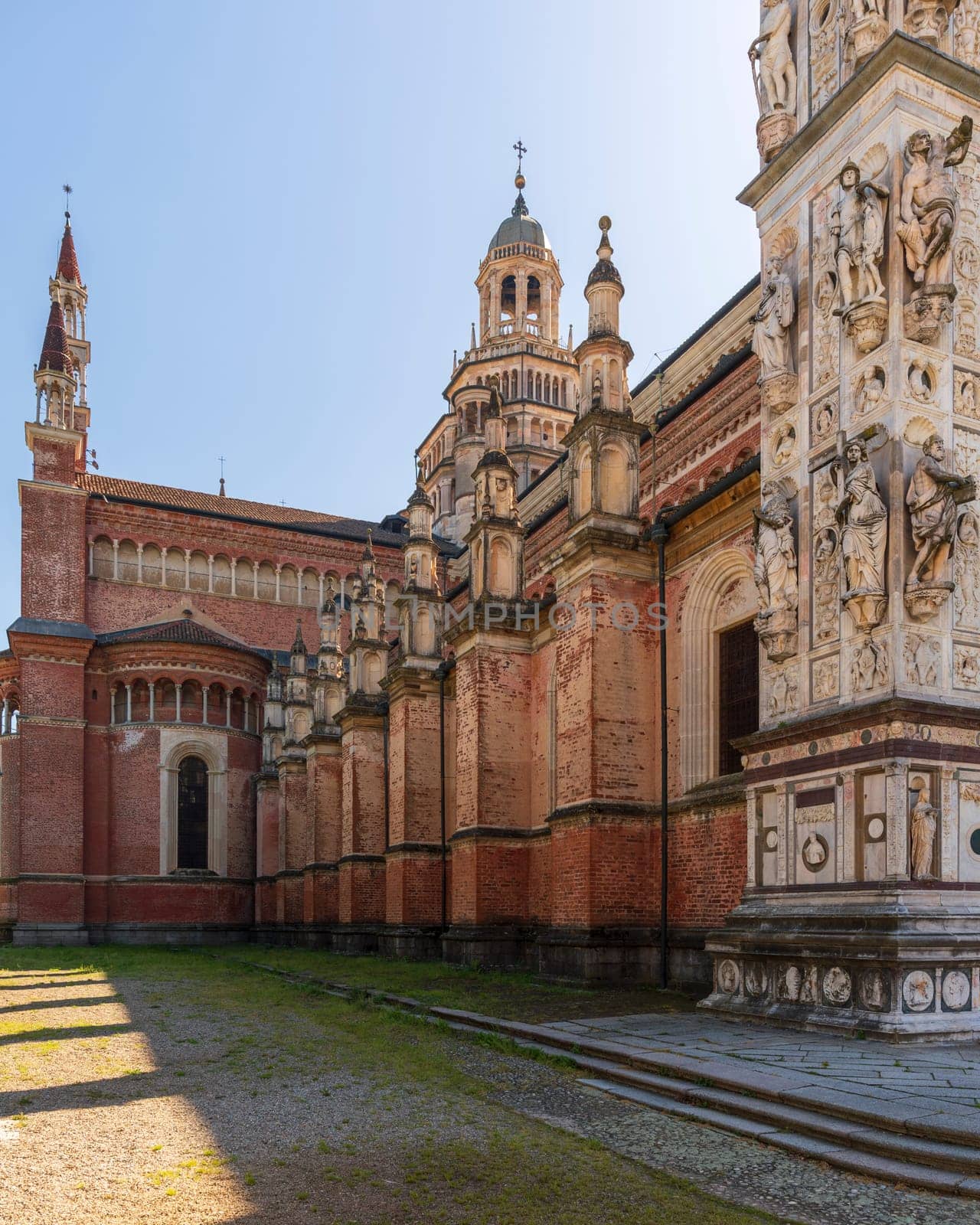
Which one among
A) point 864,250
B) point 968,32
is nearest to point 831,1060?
point 864,250

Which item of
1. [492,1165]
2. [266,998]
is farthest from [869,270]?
[266,998]

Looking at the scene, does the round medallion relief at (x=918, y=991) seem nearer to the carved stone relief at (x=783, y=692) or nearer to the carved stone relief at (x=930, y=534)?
the carved stone relief at (x=783, y=692)

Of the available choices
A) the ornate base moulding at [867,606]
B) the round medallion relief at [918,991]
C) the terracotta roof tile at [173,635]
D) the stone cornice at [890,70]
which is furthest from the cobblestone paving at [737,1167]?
the terracotta roof tile at [173,635]

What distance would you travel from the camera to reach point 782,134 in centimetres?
1291

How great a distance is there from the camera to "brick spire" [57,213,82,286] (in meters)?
49.2

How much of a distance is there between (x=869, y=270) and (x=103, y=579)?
115ft

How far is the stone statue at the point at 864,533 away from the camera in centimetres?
1031

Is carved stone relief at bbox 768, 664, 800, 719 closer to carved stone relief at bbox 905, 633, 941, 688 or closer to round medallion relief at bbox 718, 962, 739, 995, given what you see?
carved stone relief at bbox 905, 633, 941, 688

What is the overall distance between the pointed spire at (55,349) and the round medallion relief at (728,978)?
125 ft

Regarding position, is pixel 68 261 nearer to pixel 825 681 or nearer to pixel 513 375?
pixel 513 375

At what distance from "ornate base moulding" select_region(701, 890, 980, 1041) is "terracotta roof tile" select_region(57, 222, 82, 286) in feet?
159

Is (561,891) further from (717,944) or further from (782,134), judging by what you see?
(782,134)

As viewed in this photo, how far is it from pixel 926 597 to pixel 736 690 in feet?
18.7

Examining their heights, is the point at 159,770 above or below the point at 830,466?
below
